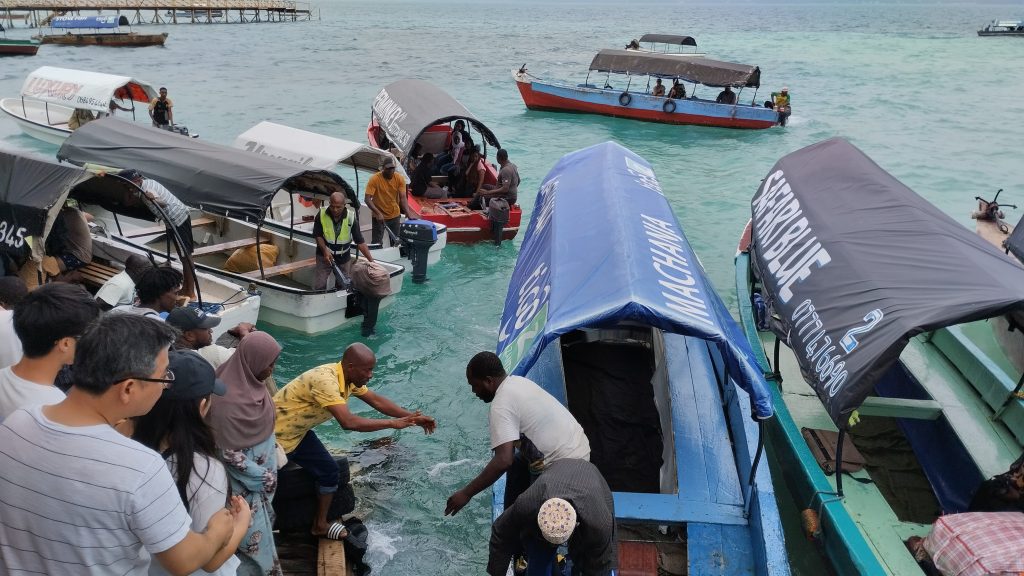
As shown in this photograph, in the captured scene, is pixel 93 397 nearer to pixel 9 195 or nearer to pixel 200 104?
pixel 9 195

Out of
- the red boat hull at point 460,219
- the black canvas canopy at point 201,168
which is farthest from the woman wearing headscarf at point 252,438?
the red boat hull at point 460,219

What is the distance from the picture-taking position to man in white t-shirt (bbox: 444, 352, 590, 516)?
15.3 ft

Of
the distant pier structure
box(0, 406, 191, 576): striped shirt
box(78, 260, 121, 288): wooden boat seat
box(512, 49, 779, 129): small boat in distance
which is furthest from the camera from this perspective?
the distant pier structure

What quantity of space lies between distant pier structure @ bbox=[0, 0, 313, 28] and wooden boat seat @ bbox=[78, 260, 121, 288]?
53.6 m

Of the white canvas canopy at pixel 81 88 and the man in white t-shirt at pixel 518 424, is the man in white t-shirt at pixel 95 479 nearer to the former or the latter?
the man in white t-shirt at pixel 518 424

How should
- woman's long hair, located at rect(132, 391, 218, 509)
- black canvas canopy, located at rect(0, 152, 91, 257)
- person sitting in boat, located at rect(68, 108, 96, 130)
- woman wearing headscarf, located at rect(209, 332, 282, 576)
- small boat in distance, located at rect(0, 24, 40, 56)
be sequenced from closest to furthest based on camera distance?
woman's long hair, located at rect(132, 391, 218, 509) < woman wearing headscarf, located at rect(209, 332, 282, 576) < black canvas canopy, located at rect(0, 152, 91, 257) < person sitting in boat, located at rect(68, 108, 96, 130) < small boat in distance, located at rect(0, 24, 40, 56)

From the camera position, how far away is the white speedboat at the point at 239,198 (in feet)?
30.2

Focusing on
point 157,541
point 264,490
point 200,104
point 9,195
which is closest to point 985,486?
point 264,490

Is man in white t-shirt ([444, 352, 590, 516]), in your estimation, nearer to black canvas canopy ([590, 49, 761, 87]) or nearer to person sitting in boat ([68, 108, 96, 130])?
person sitting in boat ([68, 108, 96, 130])

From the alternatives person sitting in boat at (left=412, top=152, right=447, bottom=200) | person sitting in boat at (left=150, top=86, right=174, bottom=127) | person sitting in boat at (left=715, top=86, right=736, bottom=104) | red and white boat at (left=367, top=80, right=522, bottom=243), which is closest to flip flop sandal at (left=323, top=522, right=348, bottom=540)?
red and white boat at (left=367, top=80, right=522, bottom=243)

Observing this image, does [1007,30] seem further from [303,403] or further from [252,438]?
[252,438]

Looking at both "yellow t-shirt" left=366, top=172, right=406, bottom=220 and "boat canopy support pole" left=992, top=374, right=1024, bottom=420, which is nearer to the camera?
"boat canopy support pole" left=992, top=374, right=1024, bottom=420

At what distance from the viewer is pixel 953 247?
5504mm

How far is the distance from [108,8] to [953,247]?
65987 millimetres
